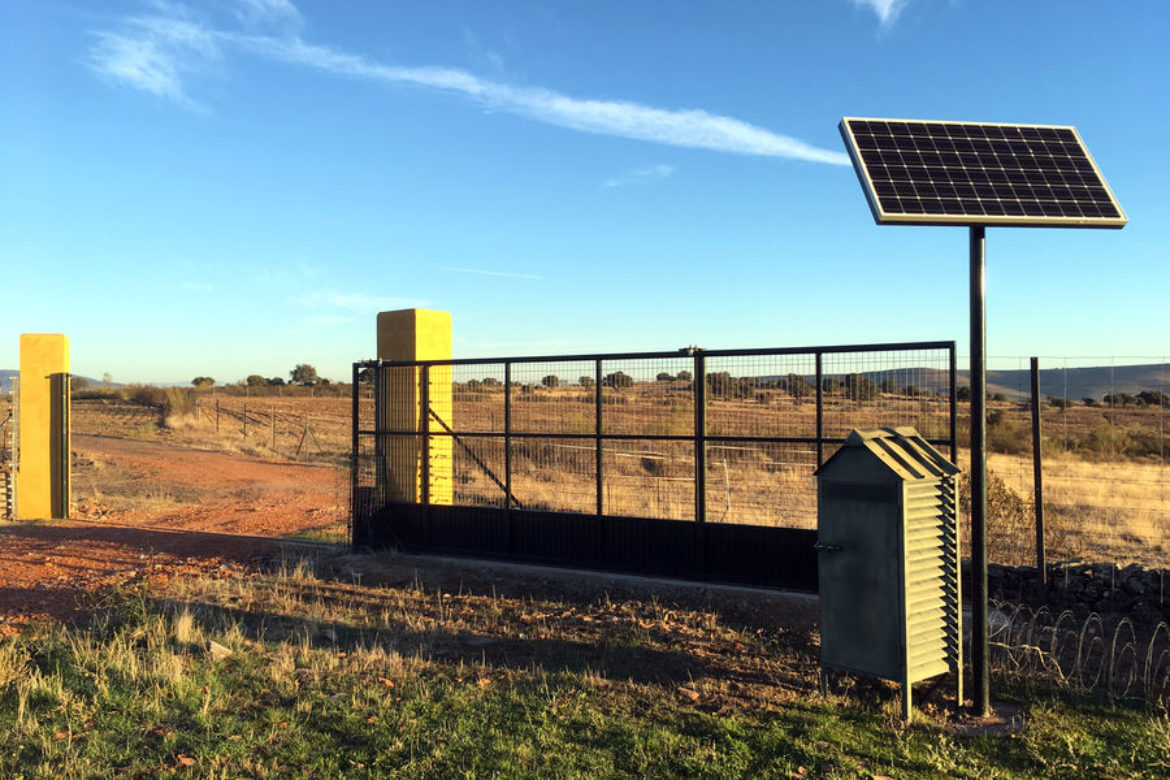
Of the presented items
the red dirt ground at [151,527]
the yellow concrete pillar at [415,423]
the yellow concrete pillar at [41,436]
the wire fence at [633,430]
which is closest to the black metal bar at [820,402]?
the wire fence at [633,430]

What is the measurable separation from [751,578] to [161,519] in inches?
505

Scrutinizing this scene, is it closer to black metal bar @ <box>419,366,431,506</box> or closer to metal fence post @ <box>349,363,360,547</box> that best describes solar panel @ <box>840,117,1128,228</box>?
black metal bar @ <box>419,366,431,506</box>

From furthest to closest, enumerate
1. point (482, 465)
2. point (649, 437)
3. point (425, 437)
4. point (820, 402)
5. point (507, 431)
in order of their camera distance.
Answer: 1. point (425, 437)
2. point (482, 465)
3. point (507, 431)
4. point (649, 437)
5. point (820, 402)

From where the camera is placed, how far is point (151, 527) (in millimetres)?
15383

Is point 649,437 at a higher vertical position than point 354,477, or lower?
higher

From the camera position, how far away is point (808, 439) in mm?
8977

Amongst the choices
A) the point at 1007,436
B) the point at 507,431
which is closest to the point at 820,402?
the point at 507,431

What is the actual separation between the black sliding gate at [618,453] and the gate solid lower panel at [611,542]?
0.05 ft

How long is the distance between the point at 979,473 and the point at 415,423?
348 inches

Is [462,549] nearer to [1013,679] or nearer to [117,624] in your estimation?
[117,624]

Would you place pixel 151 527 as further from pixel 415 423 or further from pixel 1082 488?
pixel 1082 488

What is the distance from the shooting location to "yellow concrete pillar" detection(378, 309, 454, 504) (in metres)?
12.6

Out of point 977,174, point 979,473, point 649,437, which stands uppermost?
point 977,174

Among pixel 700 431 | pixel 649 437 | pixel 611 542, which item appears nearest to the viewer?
pixel 700 431
